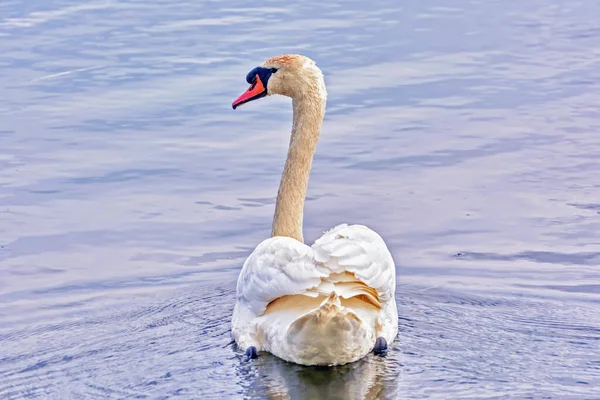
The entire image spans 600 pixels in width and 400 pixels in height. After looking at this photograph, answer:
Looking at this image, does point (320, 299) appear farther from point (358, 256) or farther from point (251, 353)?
point (251, 353)

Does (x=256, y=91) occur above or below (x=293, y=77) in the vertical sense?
below

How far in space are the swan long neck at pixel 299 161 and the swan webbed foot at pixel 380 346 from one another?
1.22m

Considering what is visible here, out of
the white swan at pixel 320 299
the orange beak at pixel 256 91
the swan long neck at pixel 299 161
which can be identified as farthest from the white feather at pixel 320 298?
the orange beak at pixel 256 91

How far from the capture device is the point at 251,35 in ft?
55.5

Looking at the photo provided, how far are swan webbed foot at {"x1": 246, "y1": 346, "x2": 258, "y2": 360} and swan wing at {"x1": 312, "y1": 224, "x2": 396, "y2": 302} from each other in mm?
839

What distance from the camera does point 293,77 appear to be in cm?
913

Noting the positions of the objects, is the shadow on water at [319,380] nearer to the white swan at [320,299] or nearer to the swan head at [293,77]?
the white swan at [320,299]

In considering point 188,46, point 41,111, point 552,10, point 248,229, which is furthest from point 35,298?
point 552,10

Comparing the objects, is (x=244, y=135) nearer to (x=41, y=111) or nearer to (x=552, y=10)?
(x=41, y=111)

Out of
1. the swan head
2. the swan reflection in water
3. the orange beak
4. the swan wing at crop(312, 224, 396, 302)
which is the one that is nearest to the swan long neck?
the swan head

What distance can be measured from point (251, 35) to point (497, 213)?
21.9 feet

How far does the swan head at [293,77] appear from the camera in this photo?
909cm

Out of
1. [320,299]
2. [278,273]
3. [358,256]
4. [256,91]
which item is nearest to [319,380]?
[320,299]

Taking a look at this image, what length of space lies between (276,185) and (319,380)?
15.0ft
